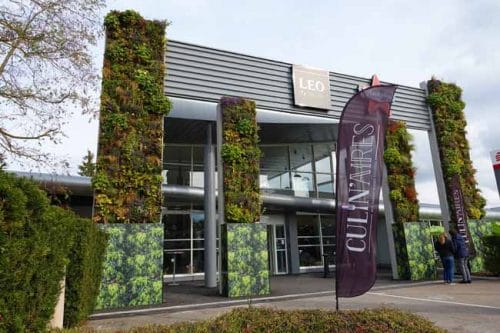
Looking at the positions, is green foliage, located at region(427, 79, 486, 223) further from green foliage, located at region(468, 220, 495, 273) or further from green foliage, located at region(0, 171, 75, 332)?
green foliage, located at region(0, 171, 75, 332)

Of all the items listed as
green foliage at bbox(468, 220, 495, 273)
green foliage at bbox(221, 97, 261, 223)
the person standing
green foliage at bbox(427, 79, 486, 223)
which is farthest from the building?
the person standing

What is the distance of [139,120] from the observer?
29.5ft

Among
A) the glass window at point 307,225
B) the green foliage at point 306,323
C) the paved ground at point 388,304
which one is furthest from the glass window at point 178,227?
the green foliage at point 306,323

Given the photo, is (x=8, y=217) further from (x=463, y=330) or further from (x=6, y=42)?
(x=6, y=42)

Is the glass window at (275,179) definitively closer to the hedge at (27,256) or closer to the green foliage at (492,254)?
the green foliage at (492,254)

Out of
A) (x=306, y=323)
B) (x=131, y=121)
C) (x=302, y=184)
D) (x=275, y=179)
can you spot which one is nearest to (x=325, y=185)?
(x=302, y=184)

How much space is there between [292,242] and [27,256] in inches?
583

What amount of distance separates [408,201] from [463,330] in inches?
294

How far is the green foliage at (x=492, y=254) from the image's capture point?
1121cm

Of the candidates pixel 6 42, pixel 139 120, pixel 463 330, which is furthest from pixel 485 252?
pixel 6 42

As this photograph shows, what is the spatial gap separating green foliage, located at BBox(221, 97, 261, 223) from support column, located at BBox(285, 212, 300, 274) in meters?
7.96

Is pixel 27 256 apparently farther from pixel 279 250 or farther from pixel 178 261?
pixel 279 250

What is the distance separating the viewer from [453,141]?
521 inches

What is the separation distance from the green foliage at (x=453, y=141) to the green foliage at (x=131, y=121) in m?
9.94
